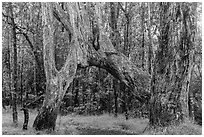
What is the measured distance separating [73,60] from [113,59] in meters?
1.61

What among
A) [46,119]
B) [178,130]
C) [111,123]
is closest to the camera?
[178,130]

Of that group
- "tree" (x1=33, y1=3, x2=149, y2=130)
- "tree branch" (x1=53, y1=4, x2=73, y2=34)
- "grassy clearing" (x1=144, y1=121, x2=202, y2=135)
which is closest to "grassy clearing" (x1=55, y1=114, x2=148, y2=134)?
"tree" (x1=33, y1=3, x2=149, y2=130)

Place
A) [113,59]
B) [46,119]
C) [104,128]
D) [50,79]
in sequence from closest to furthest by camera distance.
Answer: [46,119], [50,79], [113,59], [104,128]

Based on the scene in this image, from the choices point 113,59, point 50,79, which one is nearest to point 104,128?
point 113,59

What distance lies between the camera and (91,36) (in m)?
10.6

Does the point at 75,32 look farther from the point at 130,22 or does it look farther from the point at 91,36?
the point at 130,22

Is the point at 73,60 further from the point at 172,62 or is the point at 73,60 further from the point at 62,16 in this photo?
the point at 172,62

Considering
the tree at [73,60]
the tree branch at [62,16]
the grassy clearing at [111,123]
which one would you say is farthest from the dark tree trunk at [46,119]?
the tree branch at [62,16]

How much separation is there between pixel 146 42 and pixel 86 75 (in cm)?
344

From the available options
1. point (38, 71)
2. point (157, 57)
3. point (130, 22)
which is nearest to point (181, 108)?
point (157, 57)

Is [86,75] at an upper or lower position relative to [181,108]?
upper

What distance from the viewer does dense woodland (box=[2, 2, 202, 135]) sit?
8734mm

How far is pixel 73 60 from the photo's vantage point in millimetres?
9586

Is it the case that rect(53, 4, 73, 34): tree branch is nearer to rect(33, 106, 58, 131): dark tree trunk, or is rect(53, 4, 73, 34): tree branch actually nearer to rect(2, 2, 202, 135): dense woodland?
rect(2, 2, 202, 135): dense woodland
